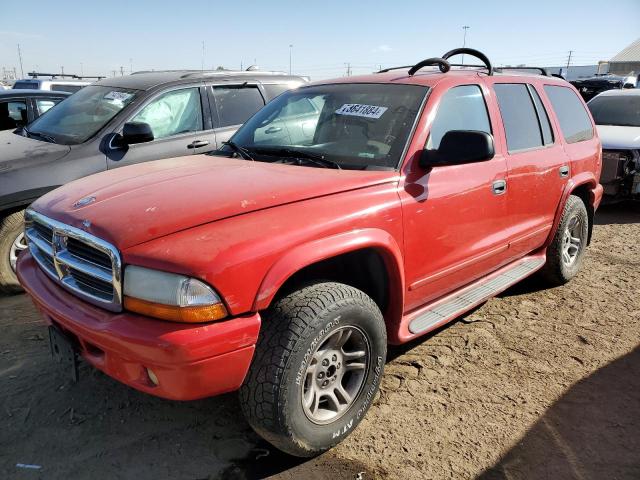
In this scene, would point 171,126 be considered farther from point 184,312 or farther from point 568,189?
point 568,189

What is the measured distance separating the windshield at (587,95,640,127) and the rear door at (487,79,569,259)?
17.1 ft

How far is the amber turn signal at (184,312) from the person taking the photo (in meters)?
2.00

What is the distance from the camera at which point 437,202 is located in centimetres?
288

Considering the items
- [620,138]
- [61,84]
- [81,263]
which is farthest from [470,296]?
[61,84]

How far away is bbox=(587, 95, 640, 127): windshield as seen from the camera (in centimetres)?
822

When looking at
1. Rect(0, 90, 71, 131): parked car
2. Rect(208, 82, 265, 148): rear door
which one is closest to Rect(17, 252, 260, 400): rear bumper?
Rect(208, 82, 265, 148): rear door

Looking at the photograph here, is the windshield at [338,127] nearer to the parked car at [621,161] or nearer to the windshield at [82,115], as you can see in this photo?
the windshield at [82,115]

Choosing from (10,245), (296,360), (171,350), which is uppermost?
(171,350)

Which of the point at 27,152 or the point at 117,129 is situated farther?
the point at 117,129

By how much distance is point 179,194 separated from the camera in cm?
246

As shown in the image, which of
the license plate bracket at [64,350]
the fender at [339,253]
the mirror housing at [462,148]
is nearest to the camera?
the fender at [339,253]

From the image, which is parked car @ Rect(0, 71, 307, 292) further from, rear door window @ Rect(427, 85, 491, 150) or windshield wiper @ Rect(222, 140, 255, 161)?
rear door window @ Rect(427, 85, 491, 150)

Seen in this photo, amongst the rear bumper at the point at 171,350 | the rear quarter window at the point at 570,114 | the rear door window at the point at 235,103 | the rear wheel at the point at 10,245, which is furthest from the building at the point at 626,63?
the rear bumper at the point at 171,350

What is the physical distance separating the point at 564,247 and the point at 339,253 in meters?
3.00
